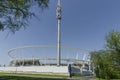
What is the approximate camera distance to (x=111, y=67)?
3325 centimetres

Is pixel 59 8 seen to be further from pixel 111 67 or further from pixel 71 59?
pixel 111 67

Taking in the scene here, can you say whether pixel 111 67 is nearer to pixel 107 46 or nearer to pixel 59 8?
pixel 107 46

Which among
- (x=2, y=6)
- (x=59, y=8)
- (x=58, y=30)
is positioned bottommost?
(x=2, y=6)

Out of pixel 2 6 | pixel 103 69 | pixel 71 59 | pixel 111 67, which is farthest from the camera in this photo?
pixel 71 59

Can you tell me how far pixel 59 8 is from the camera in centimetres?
10488

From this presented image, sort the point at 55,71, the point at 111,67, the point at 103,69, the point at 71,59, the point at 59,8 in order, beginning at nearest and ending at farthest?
1. the point at 111,67
2. the point at 103,69
3. the point at 55,71
4. the point at 59,8
5. the point at 71,59

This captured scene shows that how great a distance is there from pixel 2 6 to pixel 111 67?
1842 centimetres

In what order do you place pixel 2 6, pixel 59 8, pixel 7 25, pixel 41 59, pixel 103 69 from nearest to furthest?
pixel 2 6, pixel 7 25, pixel 103 69, pixel 59 8, pixel 41 59

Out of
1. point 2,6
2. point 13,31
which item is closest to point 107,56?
point 13,31

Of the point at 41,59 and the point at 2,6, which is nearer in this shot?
the point at 2,6

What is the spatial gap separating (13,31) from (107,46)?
1524 cm

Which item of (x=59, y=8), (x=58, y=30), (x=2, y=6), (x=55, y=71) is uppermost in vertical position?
(x=59, y=8)

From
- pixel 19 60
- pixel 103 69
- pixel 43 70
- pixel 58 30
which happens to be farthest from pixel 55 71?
pixel 19 60

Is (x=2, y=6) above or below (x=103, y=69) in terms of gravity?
above
